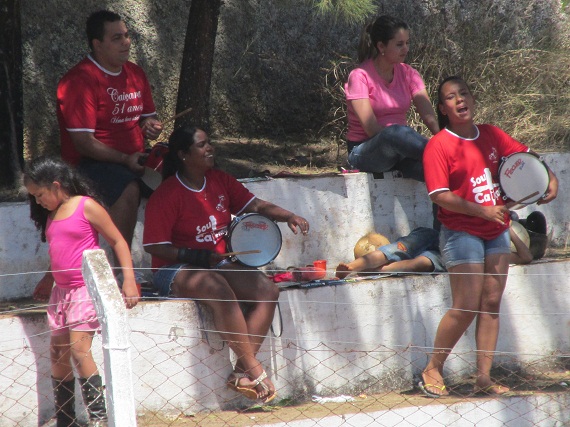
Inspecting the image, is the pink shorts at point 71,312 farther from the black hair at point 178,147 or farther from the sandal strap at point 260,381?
the black hair at point 178,147

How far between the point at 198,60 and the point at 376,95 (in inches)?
58.0

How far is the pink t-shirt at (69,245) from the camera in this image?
444 centimetres

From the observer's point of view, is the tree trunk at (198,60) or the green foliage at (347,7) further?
the tree trunk at (198,60)

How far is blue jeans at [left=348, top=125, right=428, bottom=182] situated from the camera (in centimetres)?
607

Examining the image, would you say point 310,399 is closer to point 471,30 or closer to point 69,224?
point 69,224

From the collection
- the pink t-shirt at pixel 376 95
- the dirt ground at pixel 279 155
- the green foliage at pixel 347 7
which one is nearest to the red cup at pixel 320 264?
the pink t-shirt at pixel 376 95

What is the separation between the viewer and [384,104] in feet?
20.8

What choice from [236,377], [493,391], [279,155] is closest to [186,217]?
[236,377]

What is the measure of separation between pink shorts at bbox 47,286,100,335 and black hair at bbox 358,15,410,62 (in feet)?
9.81

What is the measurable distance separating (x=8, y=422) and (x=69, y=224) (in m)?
1.11

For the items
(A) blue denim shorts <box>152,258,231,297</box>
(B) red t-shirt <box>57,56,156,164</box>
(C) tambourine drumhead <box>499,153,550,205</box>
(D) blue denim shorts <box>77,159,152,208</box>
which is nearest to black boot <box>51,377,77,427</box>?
(A) blue denim shorts <box>152,258,231,297</box>

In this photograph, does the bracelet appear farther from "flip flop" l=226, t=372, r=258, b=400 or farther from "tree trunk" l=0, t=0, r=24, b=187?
"tree trunk" l=0, t=0, r=24, b=187

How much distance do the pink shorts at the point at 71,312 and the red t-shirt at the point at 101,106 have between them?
1.31 metres

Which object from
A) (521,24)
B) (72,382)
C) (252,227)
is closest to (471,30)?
(521,24)
